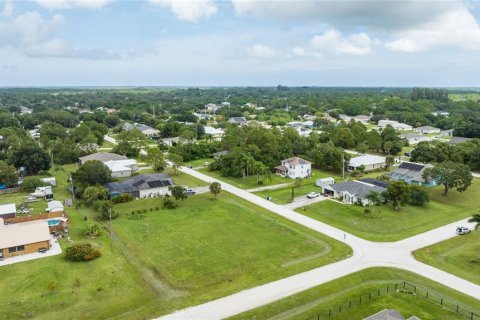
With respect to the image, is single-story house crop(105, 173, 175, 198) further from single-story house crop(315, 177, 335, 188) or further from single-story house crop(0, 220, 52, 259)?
single-story house crop(315, 177, 335, 188)

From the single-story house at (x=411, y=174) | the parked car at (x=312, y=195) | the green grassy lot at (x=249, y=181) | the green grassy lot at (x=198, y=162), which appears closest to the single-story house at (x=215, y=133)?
the green grassy lot at (x=198, y=162)

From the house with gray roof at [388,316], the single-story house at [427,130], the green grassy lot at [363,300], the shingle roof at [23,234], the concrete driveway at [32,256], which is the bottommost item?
the concrete driveway at [32,256]

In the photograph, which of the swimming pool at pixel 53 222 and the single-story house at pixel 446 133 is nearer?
the swimming pool at pixel 53 222

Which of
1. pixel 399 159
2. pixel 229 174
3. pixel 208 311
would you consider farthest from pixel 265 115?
pixel 208 311

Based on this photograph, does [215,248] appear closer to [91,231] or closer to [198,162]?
[91,231]

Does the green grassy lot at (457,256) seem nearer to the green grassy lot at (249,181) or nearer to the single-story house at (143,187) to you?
the green grassy lot at (249,181)

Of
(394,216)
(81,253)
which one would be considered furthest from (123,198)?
(394,216)
